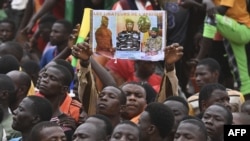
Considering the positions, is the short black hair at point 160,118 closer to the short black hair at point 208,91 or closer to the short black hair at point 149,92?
the short black hair at point 208,91

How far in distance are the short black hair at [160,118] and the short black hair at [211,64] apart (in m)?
2.02

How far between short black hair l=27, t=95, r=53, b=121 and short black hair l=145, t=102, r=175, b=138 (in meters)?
0.90

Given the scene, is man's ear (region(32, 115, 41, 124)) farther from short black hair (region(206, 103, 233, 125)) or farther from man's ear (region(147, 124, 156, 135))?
short black hair (region(206, 103, 233, 125))

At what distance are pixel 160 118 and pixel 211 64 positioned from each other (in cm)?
211

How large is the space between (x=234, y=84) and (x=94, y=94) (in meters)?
2.26

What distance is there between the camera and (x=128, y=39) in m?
10.8

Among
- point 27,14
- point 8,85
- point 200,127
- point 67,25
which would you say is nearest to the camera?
point 200,127

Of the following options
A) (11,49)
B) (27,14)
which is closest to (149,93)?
(11,49)

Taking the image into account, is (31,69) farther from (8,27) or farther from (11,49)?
(8,27)

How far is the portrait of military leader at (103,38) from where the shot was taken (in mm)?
10711

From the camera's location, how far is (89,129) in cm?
930

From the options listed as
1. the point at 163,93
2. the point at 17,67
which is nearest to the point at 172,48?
the point at 163,93

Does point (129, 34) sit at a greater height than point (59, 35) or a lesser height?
greater

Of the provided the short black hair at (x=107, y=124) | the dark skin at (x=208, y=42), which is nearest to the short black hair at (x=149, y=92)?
the short black hair at (x=107, y=124)
